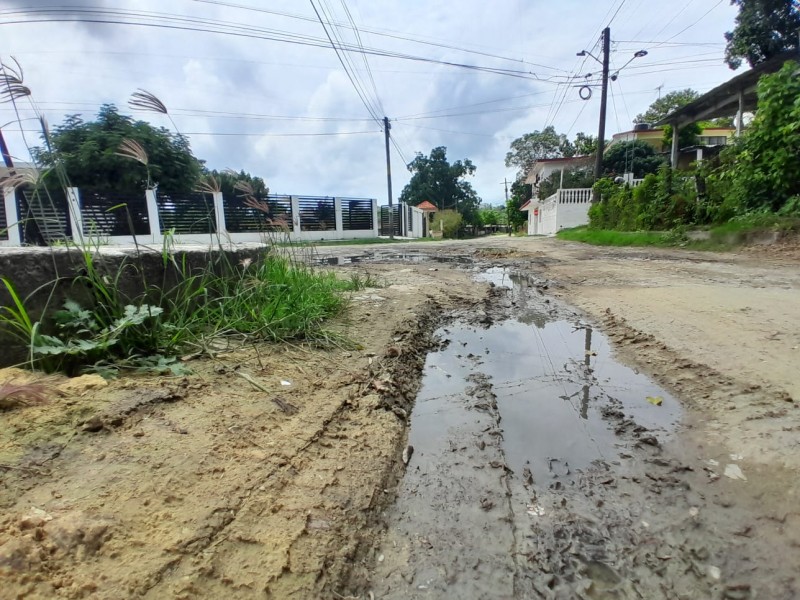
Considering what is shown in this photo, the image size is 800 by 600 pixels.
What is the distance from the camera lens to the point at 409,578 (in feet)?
3.75

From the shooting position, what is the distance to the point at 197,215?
47.5 feet

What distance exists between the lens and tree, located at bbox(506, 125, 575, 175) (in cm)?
4131

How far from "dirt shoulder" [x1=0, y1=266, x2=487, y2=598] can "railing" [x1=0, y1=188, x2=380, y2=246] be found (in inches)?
46.1

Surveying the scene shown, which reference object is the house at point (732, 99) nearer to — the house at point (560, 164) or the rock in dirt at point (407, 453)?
the house at point (560, 164)

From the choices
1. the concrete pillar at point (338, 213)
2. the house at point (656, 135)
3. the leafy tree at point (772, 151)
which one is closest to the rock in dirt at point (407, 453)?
the leafy tree at point (772, 151)

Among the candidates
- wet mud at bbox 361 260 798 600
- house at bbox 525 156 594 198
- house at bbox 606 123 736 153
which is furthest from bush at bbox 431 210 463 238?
wet mud at bbox 361 260 798 600

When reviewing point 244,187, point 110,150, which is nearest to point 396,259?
point 244,187

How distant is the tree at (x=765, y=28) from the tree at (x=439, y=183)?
28259 millimetres

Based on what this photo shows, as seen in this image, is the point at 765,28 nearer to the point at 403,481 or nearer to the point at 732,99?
the point at 732,99

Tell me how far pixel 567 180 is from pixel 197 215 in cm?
2324

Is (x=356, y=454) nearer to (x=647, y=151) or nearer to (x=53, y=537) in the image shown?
(x=53, y=537)

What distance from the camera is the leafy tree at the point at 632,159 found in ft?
84.1

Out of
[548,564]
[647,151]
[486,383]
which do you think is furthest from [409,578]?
[647,151]

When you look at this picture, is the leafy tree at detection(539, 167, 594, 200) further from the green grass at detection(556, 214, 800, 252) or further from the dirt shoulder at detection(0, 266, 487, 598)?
the dirt shoulder at detection(0, 266, 487, 598)
